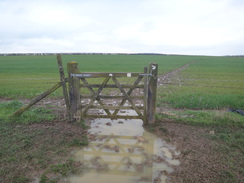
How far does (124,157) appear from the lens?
189 inches

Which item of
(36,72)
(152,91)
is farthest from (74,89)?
(36,72)

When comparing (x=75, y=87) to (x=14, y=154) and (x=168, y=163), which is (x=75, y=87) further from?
(x=168, y=163)

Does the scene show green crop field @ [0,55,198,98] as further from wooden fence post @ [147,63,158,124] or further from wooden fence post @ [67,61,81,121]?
wooden fence post @ [147,63,158,124]

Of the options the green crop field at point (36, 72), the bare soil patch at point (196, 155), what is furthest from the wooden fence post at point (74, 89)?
the green crop field at point (36, 72)

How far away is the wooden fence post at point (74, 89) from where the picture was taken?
21.7ft

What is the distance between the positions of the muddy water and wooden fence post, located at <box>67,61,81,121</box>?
1053mm

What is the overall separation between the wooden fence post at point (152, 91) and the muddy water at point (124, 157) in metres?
0.59

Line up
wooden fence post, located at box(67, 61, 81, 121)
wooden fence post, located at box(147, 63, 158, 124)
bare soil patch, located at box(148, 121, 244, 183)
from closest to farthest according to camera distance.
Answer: bare soil patch, located at box(148, 121, 244, 183)
wooden fence post, located at box(147, 63, 158, 124)
wooden fence post, located at box(67, 61, 81, 121)

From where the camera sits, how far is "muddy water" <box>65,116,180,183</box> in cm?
403

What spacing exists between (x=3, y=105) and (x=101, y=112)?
516 cm

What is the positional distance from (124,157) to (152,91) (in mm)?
2796

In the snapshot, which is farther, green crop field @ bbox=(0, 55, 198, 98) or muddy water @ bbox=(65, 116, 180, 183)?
green crop field @ bbox=(0, 55, 198, 98)

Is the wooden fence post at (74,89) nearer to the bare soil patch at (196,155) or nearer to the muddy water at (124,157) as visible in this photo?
the muddy water at (124,157)

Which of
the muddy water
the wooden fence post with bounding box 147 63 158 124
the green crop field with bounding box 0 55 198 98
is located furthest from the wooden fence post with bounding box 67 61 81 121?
the green crop field with bounding box 0 55 198 98
